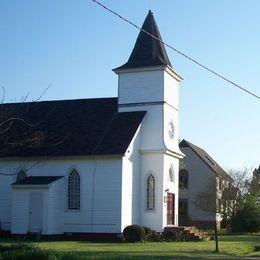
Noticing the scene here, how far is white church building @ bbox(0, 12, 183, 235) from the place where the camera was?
40406 millimetres

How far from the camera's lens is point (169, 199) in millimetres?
44000

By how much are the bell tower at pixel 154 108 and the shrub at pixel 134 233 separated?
3.30 metres

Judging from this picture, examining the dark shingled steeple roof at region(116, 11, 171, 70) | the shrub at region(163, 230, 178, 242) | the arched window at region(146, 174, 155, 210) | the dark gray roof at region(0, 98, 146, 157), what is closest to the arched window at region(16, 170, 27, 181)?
the dark gray roof at region(0, 98, 146, 157)

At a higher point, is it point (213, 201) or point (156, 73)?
point (156, 73)

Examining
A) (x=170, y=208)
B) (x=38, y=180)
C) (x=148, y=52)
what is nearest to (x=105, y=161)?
(x=38, y=180)

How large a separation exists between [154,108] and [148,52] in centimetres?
442

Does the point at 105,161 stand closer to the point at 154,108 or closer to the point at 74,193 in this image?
the point at 74,193

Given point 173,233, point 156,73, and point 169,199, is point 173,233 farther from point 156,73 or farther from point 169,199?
point 156,73

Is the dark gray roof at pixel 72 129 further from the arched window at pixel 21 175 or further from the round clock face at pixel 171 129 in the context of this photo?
the round clock face at pixel 171 129

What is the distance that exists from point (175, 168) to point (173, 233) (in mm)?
5825

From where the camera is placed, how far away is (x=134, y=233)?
→ 3838 centimetres

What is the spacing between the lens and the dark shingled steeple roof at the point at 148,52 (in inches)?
1715

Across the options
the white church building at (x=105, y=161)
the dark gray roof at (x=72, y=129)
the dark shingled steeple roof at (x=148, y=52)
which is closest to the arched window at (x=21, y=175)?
the white church building at (x=105, y=161)

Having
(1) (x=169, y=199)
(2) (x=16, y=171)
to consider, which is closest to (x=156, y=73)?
(1) (x=169, y=199)
